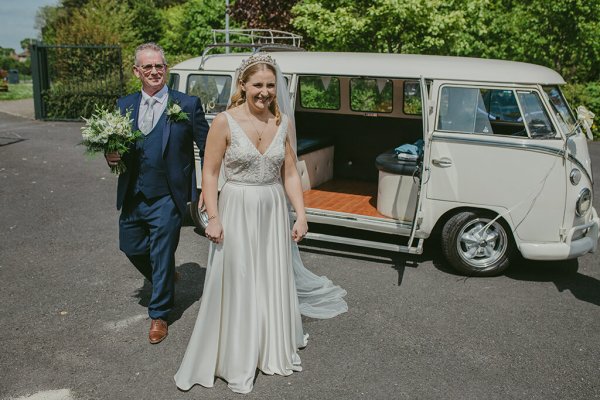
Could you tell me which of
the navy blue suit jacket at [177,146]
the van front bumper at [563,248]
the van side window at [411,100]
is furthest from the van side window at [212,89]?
the van front bumper at [563,248]

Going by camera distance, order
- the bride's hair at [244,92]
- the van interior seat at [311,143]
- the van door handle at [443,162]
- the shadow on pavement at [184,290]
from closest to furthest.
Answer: the bride's hair at [244,92], the shadow on pavement at [184,290], the van door handle at [443,162], the van interior seat at [311,143]

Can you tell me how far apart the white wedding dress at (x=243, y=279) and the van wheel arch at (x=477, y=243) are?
8.91ft

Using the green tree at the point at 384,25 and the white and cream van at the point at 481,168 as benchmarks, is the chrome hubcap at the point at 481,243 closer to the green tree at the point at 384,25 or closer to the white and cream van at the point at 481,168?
the white and cream van at the point at 481,168

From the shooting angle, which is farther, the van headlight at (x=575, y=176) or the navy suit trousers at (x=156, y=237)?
the van headlight at (x=575, y=176)

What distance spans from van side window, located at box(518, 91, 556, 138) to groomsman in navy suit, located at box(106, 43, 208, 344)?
10.9 ft

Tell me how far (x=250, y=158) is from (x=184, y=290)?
89.6 inches

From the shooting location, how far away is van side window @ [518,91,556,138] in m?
5.93

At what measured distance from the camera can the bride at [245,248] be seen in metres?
3.99

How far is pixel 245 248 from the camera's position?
4066 mm

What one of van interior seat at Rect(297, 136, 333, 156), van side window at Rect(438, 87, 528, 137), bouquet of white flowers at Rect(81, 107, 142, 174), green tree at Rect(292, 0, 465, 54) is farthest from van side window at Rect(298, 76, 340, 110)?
green tree at Rect(292, 0, 465, 54)

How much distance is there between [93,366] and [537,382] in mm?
3250

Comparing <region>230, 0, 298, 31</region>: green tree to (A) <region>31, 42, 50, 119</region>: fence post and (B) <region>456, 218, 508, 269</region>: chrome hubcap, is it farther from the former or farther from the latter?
(B) <region>456, 218, 508, 269</region>: chrome hubcap

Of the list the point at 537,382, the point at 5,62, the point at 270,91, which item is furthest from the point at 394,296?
the point at 5,62

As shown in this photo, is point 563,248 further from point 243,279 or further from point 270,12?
point 270,12
